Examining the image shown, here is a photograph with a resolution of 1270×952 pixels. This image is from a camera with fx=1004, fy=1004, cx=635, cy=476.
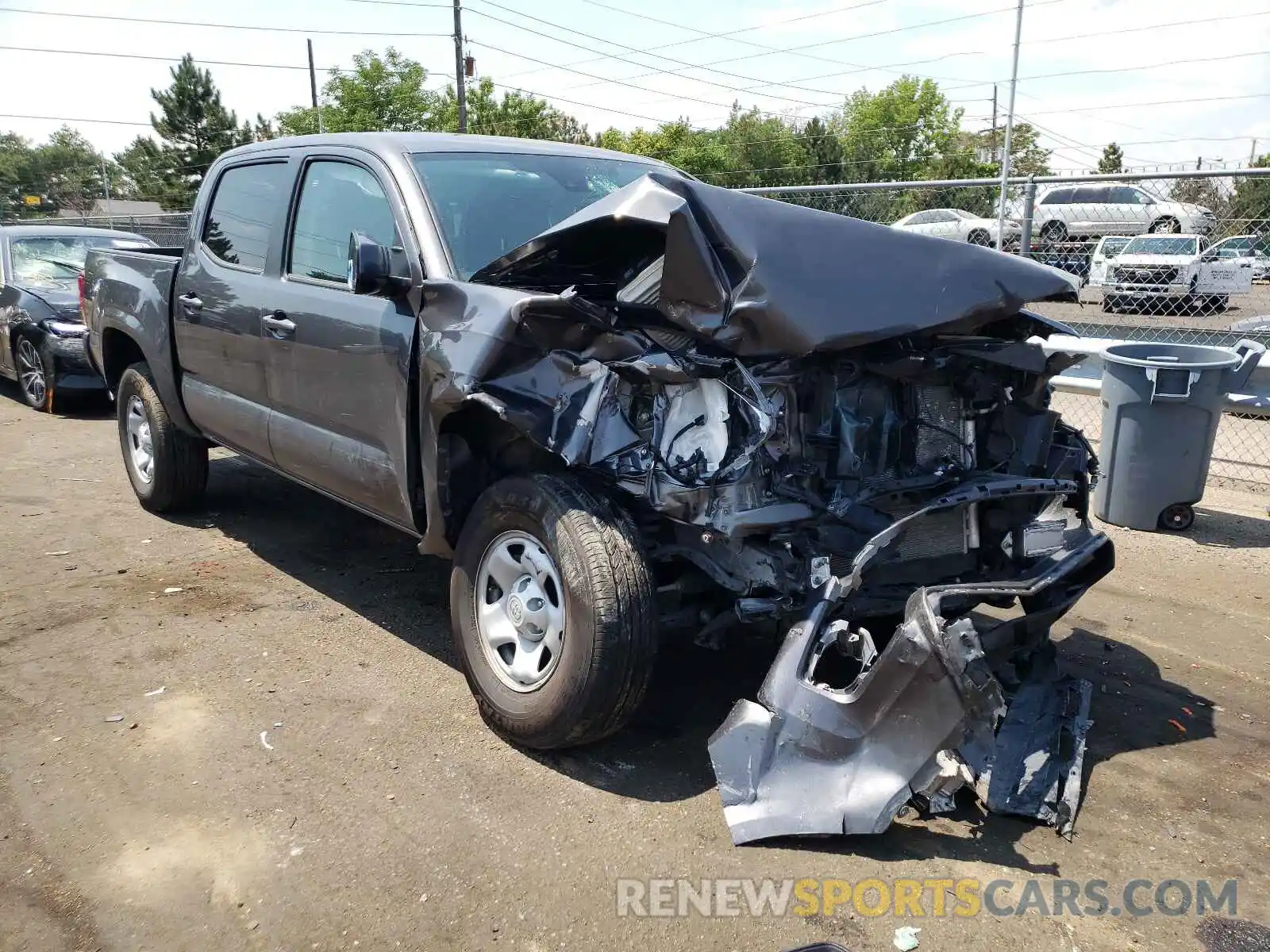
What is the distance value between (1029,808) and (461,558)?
2.00m

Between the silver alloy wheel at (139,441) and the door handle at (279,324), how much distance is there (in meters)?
1.85

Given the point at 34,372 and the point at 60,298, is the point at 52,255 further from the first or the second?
the point at 34,372

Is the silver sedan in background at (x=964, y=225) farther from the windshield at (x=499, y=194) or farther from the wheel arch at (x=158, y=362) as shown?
the wheel arch at (x=158, y=362)

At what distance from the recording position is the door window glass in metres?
4.02

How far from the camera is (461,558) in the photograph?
11.7 ft

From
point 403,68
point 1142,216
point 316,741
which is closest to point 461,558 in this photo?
point 316,741

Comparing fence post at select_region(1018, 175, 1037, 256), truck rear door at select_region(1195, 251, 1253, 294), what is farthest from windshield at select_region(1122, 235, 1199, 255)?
fence post at select_region(1018, 175, 1037, 256)

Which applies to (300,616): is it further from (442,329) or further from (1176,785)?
(1176,785)

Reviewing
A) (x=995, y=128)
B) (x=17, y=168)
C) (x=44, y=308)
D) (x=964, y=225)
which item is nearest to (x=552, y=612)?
(x=964, y=225)

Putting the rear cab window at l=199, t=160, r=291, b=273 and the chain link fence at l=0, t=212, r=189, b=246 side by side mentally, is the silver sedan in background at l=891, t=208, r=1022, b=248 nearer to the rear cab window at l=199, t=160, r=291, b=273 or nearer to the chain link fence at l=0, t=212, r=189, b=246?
the rear cab window at l=199, t=160, r=291, b=273

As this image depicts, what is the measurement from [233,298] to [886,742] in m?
3.63

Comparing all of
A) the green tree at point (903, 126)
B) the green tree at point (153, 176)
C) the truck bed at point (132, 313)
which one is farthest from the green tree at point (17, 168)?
the truck bed at point (132, 313)

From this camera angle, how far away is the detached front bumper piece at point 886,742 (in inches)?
107

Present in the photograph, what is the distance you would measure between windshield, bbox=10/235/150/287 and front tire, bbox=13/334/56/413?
2.07ft
